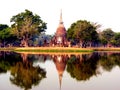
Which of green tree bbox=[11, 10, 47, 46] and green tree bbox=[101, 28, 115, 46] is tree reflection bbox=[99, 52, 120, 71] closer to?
green tree bbox=[11, 10, 47, 46]

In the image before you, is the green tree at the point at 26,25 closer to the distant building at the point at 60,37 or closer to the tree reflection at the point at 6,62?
the distant building at the point at 60,37

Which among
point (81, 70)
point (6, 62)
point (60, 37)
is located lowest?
point (81, 70)

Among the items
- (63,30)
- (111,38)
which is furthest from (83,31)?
(111,38)

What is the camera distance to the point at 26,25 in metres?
92.9

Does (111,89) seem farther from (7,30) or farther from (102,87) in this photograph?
(7,30)

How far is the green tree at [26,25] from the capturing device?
9206 cm

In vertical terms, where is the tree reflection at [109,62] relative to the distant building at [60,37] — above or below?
below

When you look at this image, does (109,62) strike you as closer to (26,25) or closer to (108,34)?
(26,25)

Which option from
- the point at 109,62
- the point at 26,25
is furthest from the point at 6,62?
the point at 26,25

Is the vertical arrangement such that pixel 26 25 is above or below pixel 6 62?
above

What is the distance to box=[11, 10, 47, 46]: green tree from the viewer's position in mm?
92062

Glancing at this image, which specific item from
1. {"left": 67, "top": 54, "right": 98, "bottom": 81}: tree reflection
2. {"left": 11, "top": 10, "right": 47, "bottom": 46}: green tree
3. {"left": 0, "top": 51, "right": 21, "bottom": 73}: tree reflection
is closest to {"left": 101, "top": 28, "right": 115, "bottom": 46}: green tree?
{"left": 11, "top": 10, "right": 47, "bottom": 46}: green tree

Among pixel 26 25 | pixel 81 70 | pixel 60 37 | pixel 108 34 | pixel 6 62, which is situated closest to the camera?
pixel 81 70

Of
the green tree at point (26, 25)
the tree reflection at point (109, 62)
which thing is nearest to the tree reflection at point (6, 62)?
the tree reflection at point (109, 62)
